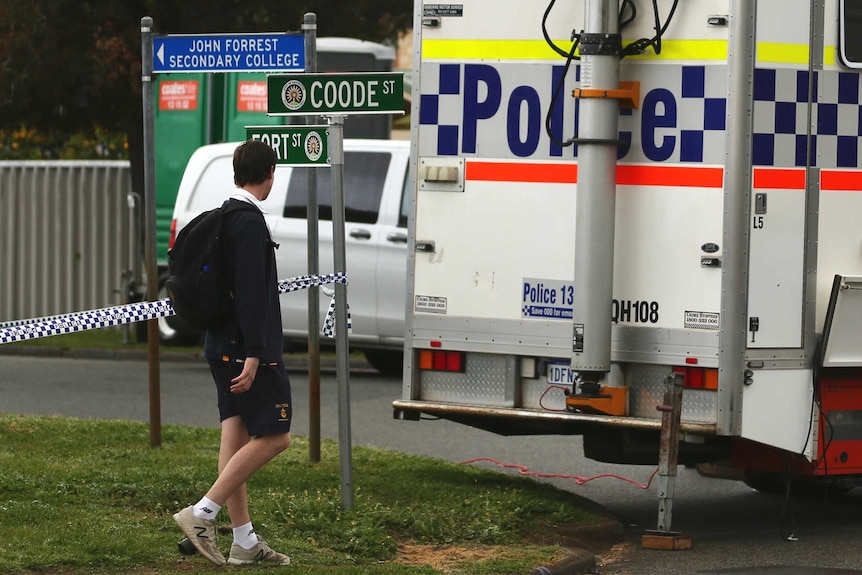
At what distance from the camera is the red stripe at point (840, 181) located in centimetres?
839

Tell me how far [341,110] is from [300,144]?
0.48 meters

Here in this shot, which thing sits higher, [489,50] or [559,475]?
[489,50]

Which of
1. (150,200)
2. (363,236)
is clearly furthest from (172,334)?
(150,200)

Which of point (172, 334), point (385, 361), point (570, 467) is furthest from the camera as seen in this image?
point (172, 334)

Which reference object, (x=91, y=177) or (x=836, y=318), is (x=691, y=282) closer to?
(x=836, y=318)

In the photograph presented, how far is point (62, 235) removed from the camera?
21.0 m

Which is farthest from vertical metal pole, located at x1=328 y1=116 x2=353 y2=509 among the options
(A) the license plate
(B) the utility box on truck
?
(A) the license plate

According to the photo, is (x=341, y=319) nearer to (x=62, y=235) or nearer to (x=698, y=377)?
(x=698, y=377)

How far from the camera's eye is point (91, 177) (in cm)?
2075

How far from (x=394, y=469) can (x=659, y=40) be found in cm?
307

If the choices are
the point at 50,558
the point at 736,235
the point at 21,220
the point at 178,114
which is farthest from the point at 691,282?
the point at 21,220

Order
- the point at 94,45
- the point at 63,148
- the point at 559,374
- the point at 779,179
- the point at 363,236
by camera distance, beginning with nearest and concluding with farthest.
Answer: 1. the point at 779,179
2. the point at 559,374
3. the point at 363,236
4. the point at 94,45
5. the point at 63,148

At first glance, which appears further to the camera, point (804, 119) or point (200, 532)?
point (804, 119)

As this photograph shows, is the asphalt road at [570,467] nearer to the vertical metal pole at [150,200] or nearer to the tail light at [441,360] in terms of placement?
the tail light at [441,360]
